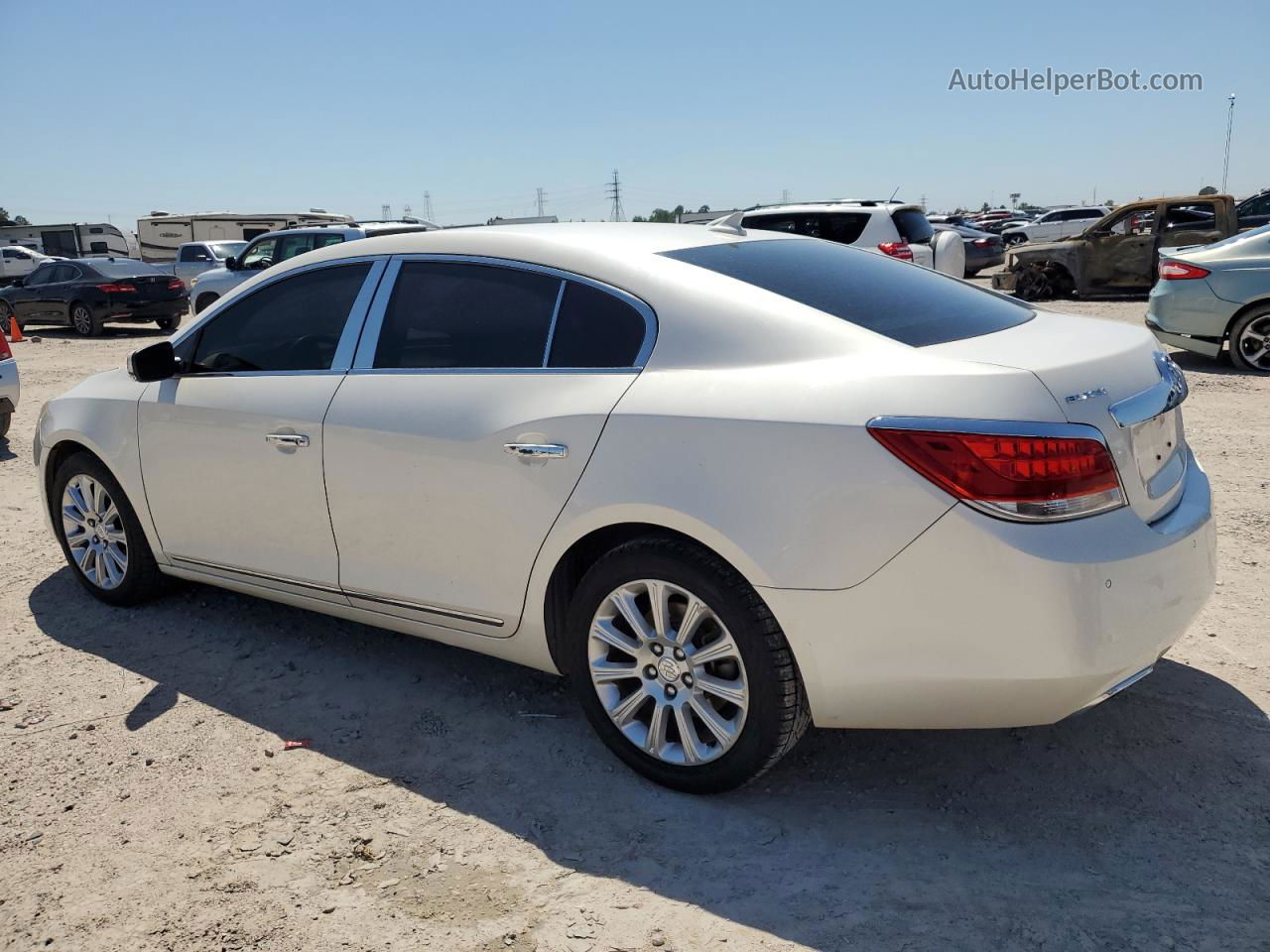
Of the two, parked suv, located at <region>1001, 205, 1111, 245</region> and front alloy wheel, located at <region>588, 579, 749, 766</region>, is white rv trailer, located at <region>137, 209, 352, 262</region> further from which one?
front alloy wheel, located at <region>588, 579, 749, 766</region>

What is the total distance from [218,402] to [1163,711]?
3.57 metres

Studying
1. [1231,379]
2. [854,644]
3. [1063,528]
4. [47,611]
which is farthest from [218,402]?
[1231,379]

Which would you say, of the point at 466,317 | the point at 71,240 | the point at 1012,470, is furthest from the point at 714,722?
the point at 71,240

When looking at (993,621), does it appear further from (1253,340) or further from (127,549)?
(1253,340)

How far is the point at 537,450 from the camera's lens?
3209 millimetres

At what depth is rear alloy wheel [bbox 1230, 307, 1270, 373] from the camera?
1015 centimetres

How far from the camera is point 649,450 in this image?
2.98 m

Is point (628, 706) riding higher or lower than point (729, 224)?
lower

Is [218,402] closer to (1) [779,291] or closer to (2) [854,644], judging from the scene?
(1) [779,291]

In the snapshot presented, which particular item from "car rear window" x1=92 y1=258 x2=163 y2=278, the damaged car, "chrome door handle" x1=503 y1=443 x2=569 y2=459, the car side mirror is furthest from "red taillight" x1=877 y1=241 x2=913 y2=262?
"car rear window" x1=92 y1=258 x2=163 y2=278

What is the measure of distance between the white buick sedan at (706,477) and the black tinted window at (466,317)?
0.01 meters

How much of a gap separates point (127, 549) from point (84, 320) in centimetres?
1774

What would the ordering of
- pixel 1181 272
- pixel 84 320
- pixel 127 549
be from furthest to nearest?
1. pixel 84 320
2. pixel 1181 272
3. pixel 127 549

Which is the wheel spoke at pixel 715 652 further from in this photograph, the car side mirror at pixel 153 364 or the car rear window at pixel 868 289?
the car side mirror at pixel 153 364
